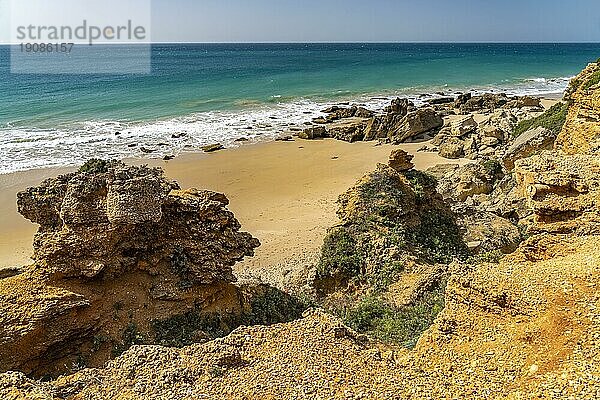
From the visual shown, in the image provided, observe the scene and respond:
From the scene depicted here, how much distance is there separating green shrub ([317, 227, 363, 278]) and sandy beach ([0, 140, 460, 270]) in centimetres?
474

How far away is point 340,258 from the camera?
15578mm

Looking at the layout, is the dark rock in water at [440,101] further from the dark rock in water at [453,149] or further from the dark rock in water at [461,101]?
the dark rock in water at [453,149]

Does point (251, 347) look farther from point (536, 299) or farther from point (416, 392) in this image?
point (536, 299)

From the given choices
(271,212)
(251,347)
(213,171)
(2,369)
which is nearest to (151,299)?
(2,369)

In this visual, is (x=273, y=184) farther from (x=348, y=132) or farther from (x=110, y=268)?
(x=110, y=268)

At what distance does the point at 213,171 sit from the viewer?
112ft

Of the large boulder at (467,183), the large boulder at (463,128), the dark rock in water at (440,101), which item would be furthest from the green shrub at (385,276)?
the dark rock in water at (440,101)

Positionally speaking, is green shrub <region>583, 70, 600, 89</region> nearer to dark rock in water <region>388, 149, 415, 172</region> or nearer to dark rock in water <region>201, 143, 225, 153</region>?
dark rock in water <region>388, 149, 415, 172</region>

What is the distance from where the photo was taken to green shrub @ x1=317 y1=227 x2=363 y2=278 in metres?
15.4

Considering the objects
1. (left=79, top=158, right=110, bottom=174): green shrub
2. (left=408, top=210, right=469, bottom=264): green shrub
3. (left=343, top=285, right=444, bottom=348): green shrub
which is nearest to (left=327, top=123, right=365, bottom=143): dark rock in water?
(left=408, top=210, right=469, bottom=264): green shrub

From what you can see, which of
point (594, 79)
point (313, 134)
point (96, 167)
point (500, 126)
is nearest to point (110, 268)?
point (96, 167)

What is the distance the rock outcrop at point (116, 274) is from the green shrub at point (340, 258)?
11.1 feet

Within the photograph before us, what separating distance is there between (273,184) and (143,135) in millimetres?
18390

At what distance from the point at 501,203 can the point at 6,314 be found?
750 inches
